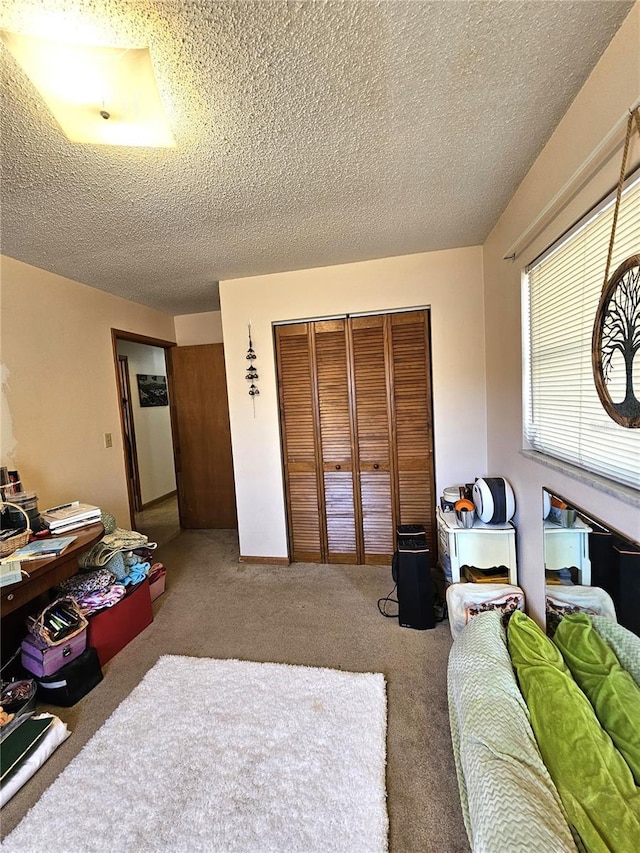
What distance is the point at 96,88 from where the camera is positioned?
1055mm

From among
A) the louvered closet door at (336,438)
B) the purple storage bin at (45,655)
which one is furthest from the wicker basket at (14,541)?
the louvered closet door at (336,438)

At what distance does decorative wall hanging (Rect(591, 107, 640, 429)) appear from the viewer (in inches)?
38.2

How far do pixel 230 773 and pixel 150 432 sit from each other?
4.48m

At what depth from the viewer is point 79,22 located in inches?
35.9

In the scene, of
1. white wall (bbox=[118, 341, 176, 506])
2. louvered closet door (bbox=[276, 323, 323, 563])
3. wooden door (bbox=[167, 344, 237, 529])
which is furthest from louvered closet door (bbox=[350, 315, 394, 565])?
white wall (bbox=[118, 341, 176, 506])

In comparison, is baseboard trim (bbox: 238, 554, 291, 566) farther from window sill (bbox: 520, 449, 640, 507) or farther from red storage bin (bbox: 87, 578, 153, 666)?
window sill (bbox: 520, 449, 640, 507)

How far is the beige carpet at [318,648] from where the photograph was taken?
1186 millimetres

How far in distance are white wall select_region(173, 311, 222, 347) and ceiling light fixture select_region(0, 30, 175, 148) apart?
2.62m

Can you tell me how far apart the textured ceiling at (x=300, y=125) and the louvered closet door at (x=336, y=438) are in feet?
2.42

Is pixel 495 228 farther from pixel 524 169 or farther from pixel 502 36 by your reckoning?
pixel 502 36

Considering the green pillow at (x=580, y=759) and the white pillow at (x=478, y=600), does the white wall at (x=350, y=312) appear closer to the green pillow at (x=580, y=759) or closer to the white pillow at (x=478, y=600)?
the white pillow at (x=478, y=600)

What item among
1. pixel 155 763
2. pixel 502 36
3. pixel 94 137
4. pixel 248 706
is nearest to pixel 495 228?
pixel 502 36

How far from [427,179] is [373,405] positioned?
1513mm

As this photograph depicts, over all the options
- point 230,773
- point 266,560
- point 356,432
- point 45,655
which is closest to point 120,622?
point 45,655
